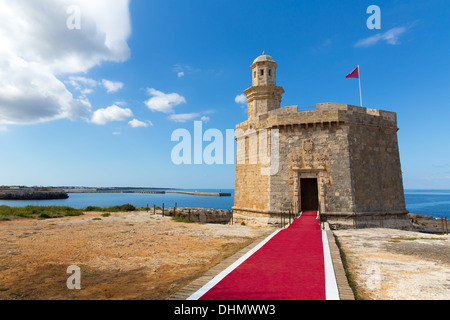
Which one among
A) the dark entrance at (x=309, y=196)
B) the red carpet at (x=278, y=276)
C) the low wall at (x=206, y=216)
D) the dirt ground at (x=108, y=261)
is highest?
the dark entrance at (x=309, y=196)

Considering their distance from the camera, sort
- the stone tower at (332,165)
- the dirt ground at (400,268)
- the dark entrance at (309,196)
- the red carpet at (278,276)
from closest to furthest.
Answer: the red carpet at (278,276) → the dirt ground at (400,268) → the stone tower at (332,165) → the dark entrance at (309,196)

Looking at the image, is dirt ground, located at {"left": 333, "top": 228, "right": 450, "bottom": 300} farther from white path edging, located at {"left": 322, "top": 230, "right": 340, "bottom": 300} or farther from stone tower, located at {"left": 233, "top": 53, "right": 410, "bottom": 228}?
stone tower, located at {"left": 233, "top": 53, "right": 410, "bottom": 228}

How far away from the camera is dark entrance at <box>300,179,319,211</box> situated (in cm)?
1903

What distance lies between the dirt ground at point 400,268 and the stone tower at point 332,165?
560 cm

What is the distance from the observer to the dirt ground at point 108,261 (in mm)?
5125

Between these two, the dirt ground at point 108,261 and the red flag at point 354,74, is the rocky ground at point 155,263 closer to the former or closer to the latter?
the dirt ground at point 108,261

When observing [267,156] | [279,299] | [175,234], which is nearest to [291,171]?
[267,156]

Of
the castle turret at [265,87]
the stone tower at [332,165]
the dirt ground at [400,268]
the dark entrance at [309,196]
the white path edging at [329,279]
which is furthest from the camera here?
the castle turret at [265,87]

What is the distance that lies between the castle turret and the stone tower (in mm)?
2906

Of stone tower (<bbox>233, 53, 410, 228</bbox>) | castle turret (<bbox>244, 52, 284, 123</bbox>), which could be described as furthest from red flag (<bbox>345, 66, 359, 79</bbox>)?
castle turret (<bbox>244, 52, 284, 123</bbox>)

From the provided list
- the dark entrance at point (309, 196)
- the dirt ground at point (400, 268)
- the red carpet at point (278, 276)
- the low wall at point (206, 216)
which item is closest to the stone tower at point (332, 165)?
the dark entrance at point (309, 196)

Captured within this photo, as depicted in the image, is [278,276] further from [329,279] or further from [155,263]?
[155,263]

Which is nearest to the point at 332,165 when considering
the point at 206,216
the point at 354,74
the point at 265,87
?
the point at 354,74
